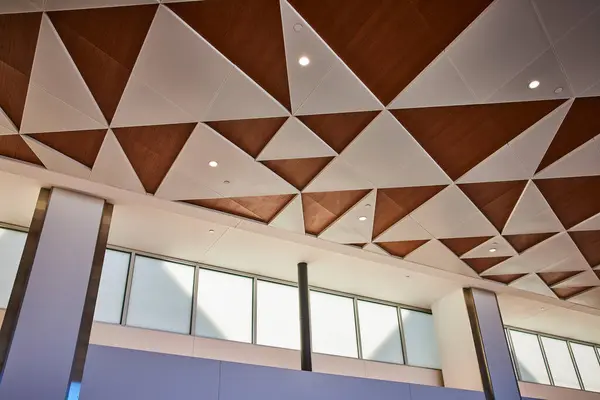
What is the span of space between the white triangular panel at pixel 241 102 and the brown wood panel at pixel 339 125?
20.9 inches

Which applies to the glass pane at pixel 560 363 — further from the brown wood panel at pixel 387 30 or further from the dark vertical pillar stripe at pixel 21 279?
the dark vertical pillar stripe at pixel 21 279

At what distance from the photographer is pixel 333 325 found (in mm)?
14117

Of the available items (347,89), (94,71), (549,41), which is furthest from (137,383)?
(549,41)

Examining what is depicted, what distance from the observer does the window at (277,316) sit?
42.4ft

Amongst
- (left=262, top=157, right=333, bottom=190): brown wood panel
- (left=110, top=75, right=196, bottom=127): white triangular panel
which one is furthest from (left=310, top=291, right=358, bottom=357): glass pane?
(left=110, top=75, right=196, bottom=127): white triangular panel

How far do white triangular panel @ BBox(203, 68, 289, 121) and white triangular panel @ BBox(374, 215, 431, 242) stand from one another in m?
4.47

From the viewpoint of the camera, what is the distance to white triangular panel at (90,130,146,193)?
844 cm

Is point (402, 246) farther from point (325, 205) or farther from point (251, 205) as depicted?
point (251, 205)

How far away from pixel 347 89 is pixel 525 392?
13945 mm

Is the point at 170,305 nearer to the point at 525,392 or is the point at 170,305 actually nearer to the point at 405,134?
the point at 405,134

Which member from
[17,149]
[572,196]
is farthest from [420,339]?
[17,149]

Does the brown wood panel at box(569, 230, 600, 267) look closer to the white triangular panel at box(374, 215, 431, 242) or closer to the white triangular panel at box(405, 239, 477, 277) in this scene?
the white triangular panel at box(405, 239, 477, 277)

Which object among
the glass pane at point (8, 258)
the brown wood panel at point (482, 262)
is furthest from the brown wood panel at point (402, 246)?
the glass pane at point (8, 258)

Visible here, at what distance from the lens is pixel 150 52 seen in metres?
6.65
